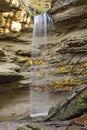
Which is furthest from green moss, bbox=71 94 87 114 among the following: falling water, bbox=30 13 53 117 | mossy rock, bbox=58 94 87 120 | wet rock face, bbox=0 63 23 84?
wet rock face, bbox=0 63 23 84

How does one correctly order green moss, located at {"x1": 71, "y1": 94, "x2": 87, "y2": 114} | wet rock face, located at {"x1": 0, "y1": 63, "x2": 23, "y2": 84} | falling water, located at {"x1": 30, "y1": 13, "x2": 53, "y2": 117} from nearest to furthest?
green moss, located at {"x1": 71, "y1": 94, "x2": 87, "y2": 114}, wet rock face, located at {"x1": 0, "y1": 63, "x2": 23, "y2": 84}, falling water, located at {"x1": 30, "y1": 13, "x2": 53, "y2": 117}

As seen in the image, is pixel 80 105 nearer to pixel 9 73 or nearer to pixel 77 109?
pixel 77 109

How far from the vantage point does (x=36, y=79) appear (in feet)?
44.8

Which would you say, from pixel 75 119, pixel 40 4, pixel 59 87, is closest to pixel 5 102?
pixel 59 87

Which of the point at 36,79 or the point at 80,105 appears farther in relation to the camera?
the point at 36,79

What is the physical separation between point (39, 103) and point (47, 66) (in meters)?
2.15

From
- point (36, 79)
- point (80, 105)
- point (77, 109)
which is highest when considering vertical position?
point (80, 105)

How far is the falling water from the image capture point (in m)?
13.0

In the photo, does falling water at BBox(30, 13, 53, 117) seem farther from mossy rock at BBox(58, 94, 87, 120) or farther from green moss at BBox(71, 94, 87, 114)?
green moss at BBox(71, 94, 87, 114)

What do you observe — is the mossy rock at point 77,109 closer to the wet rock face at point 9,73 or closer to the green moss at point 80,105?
the green moss at point 80,105

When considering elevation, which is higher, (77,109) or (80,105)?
(80,105)

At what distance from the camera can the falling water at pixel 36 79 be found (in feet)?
42.8

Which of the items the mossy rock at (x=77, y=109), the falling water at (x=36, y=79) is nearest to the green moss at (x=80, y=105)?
the mossy rock at (x=77, y=109)

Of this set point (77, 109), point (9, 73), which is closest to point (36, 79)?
point (9, 73)
